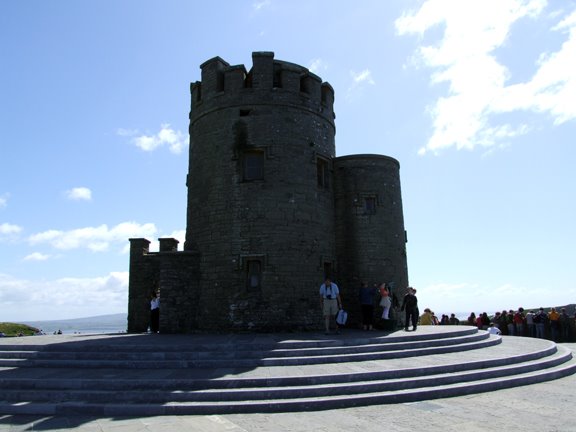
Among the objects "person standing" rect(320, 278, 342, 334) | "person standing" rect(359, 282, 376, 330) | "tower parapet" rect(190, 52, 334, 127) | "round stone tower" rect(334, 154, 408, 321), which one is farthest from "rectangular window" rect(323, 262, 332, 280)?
"tower parapet" rect(190, 52, 334, 127)

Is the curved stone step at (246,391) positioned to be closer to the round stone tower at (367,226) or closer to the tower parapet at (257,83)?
the round stone tower at (367,226)

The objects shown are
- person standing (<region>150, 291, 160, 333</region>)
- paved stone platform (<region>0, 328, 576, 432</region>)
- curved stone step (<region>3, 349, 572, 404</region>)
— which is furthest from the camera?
person standing (<region>150, 291, 160, 333</region>)

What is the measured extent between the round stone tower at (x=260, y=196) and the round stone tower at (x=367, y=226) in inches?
→ 31.1

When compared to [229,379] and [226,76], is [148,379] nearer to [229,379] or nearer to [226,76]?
[229,379]

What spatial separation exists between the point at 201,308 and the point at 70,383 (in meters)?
7.06

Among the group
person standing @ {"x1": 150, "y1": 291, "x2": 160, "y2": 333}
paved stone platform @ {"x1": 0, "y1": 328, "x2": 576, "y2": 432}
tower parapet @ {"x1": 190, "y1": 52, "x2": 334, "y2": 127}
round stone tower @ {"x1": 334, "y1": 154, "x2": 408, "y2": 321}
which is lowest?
paved stone platform @ {"x1": 0, "y1": 328, "x2": 576, "y2": 432}

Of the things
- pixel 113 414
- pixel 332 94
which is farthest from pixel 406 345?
pixel 332 94

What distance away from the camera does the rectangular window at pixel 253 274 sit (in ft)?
49.5

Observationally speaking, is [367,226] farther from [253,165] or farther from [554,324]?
[554,324]

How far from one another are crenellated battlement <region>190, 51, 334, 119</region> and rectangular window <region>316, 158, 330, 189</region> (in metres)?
2.05

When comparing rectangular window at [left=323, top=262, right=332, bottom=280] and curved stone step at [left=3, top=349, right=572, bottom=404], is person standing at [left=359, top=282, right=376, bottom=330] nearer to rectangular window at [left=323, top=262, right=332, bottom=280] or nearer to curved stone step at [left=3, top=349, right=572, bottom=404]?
rectangular window at [left=323, top=262, right=332, bottom=280]

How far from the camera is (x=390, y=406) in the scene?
7.77 meters

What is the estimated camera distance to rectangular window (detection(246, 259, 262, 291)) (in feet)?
49.5

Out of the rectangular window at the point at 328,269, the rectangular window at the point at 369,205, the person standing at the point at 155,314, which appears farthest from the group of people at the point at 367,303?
the person standing at the point at 155,314
